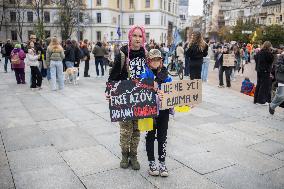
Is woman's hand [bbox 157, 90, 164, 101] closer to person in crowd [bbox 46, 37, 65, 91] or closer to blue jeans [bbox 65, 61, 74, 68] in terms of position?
person in crowd [bbox 46, 37, 65, 91]

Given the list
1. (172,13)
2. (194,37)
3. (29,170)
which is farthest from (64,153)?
(172,13)

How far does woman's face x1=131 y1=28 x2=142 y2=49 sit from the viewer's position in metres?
4.21

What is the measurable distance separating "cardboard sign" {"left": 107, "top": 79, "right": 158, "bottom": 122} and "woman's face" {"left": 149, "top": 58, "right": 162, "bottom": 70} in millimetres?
207

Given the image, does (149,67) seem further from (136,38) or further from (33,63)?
(33,63)

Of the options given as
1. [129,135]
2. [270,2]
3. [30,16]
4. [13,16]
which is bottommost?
[129,135]

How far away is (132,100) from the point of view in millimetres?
4273

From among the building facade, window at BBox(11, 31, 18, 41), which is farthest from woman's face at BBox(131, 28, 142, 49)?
window at BBox(11, 31, 18, 41)

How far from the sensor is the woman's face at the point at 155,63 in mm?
4227

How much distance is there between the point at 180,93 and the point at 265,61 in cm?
600

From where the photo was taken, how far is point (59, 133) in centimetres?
642

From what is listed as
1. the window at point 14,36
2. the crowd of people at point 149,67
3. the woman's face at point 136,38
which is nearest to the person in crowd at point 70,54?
the crowd of people at point 149,67

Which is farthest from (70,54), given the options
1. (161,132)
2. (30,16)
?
(30,16)

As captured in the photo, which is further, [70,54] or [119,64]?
[70,54]

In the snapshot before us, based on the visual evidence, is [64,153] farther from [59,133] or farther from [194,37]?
[194,37]
